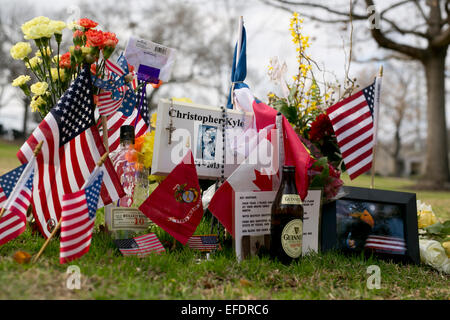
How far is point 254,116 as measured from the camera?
373 centimetres

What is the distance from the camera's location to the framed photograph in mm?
3459

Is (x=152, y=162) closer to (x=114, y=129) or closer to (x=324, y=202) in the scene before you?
(x=114, y=129)

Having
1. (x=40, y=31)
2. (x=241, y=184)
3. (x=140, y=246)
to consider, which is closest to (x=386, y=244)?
(x=241, y=184)

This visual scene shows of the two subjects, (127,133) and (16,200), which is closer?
(16,200)

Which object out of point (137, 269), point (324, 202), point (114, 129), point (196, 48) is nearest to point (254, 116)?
point (324, 202)

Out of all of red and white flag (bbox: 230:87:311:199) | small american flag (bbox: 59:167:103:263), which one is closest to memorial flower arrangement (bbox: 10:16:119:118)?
small american flag (bbox: 59:167:103:263)

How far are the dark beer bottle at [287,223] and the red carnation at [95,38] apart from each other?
1.69 metres

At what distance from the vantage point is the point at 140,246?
3.20 metres

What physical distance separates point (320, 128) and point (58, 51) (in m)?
2.42

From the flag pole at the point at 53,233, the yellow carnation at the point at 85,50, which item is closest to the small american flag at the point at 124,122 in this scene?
the yellow carnation at the point at 85,50

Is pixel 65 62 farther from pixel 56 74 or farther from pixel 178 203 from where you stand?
pixel 178 203

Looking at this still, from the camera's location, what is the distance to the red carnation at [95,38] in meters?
3.22

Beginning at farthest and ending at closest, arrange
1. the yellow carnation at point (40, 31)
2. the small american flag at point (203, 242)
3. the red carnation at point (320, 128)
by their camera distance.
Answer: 1. the red carnation at point (320, 128)
2. the small american flag at point (203, 242)
3. the yellow carnation at point (40, 31)

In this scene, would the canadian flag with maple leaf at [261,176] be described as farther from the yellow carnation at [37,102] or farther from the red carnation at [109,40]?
the yellow carnation at [37,102]
